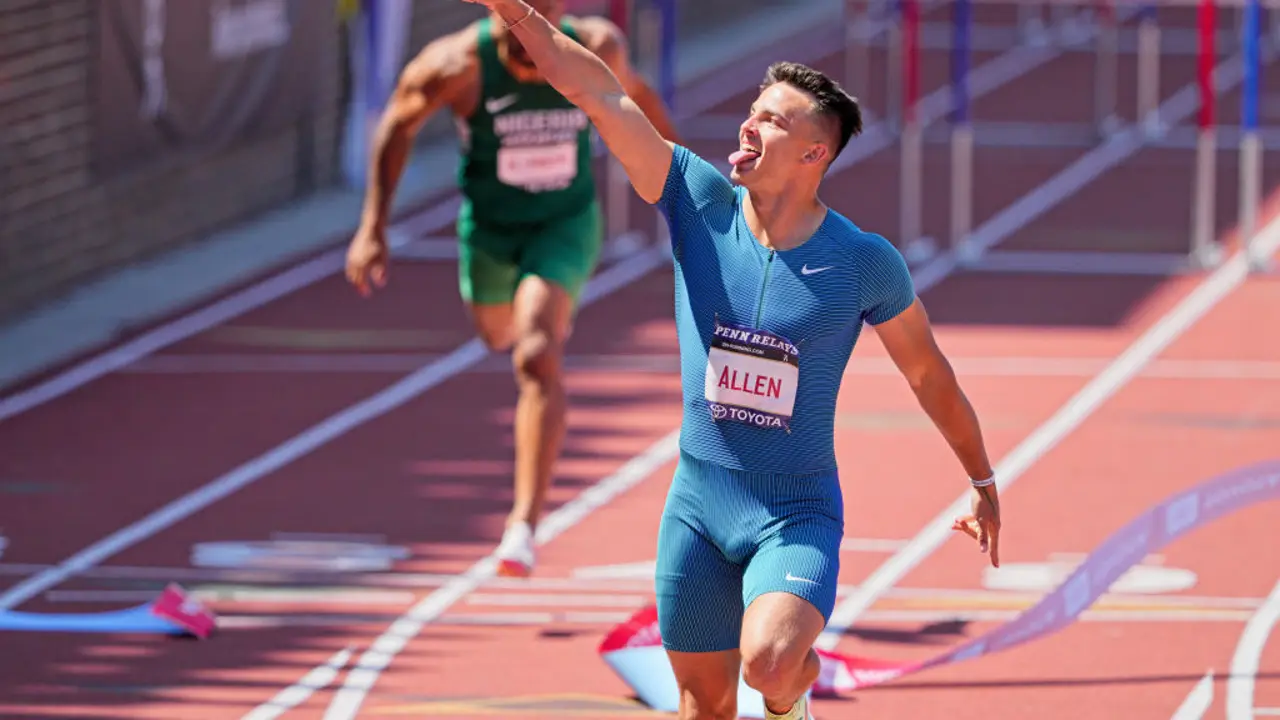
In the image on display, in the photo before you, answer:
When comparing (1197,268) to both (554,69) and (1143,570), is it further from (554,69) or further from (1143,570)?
(554,69)

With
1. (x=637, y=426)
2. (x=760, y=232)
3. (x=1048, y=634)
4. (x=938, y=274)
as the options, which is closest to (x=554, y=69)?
(x=760, y=232)

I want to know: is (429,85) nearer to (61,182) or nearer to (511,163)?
(511,163)

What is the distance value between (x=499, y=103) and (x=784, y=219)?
3772 mm

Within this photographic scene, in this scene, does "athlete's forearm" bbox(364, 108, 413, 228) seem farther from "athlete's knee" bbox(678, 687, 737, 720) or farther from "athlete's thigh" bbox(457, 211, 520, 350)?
"athlete's knee" bbox(678, 687, 737, 720)

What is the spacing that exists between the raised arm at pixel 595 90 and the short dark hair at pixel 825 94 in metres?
0.35

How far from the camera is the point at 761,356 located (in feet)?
19.5

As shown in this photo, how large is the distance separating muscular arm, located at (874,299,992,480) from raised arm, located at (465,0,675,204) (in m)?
0.72

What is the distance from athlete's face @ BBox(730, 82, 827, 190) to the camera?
233 inches

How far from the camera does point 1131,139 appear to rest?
2188cm

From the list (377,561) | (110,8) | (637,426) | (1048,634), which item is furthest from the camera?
(110,8)

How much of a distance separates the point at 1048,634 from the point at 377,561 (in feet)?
9.12

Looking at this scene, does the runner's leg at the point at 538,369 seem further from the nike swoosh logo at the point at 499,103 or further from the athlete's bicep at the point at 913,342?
the athlete's bicep at the point at 913,342

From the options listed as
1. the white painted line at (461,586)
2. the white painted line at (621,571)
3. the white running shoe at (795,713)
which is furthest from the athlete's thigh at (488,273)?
the white running shoe at (795,713)

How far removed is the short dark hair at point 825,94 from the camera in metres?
5.94
